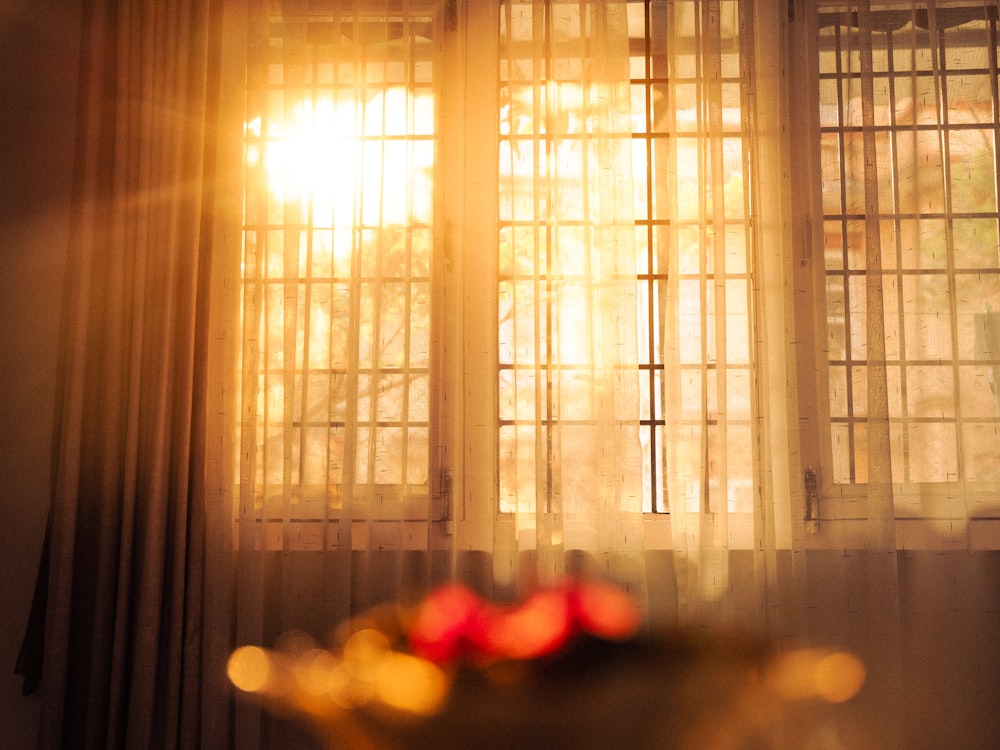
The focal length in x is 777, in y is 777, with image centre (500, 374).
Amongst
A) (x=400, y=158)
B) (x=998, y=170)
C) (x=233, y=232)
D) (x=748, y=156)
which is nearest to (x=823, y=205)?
(x=748, y=156)

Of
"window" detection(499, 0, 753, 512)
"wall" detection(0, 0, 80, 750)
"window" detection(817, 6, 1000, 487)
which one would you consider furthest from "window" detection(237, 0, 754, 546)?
"wall" detection(0, 0, 80, 750)

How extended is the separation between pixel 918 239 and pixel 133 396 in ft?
7.61

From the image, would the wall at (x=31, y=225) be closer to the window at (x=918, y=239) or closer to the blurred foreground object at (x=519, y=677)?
the blurred foreground object at (x=519, y=677)

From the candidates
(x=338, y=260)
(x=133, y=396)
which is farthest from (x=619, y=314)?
(x=133, y=396)

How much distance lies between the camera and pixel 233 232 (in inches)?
91.7

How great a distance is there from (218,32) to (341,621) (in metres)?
1.81

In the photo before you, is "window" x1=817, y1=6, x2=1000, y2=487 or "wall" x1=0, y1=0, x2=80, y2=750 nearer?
"window" x1=817, y1=6, x2=1000, y2=487

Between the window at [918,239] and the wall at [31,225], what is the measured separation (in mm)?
2350

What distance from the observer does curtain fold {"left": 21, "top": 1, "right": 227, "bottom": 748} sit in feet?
7.13

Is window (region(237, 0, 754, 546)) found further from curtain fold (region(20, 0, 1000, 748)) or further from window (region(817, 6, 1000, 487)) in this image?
window (region(817, 6, 1000, 487))

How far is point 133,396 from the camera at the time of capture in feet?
7.40

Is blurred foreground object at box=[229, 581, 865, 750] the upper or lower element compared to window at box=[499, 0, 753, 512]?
lower

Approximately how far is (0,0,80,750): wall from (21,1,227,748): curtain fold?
0.17m

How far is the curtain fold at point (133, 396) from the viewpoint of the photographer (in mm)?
2172
